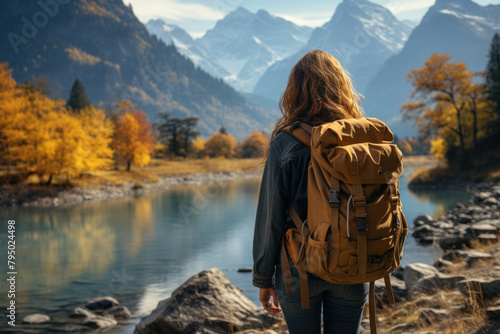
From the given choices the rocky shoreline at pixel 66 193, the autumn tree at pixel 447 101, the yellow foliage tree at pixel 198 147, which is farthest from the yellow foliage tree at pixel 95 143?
the yellow foliage tree at pixel 198 147

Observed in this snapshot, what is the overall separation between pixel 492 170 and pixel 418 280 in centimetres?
2745

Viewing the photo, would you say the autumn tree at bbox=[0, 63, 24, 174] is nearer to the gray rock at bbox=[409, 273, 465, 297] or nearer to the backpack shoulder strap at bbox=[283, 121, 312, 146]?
the gray rock at bbox=[409, 273, 465, 297]

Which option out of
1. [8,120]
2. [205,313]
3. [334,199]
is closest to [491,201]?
[205,313]

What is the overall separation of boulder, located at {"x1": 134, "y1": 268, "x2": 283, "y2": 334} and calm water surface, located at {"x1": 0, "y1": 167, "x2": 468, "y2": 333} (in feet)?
6.54

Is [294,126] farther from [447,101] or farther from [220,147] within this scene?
[220,147]

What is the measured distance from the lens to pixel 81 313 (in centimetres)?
820

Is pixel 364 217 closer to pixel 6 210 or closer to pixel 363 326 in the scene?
pixel 363 326

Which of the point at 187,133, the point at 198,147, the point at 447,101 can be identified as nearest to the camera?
the point at 447,101

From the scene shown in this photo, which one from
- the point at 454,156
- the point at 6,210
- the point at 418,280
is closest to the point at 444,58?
the point at 454,156

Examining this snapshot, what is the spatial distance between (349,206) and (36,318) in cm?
817

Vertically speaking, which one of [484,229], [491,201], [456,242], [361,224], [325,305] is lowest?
[456,242]

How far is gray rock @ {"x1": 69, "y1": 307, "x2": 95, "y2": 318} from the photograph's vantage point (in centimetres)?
813

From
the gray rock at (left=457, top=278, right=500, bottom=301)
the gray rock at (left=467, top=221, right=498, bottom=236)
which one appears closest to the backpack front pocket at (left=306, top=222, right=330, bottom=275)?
the gray rock at (left=457, top=278, right=500, bottom=301)

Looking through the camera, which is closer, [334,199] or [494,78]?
[334,199]
